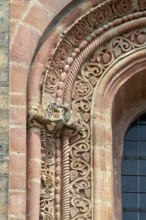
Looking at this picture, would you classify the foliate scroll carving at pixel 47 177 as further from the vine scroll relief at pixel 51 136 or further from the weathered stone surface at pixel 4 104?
the weathered stone surface at pixel 4 104

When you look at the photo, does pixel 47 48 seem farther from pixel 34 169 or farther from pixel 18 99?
pixel 34 169

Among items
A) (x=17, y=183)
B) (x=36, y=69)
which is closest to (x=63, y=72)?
(x=36, y=69)

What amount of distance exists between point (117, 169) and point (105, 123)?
707 mm

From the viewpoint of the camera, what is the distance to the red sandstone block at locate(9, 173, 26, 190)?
2150cm

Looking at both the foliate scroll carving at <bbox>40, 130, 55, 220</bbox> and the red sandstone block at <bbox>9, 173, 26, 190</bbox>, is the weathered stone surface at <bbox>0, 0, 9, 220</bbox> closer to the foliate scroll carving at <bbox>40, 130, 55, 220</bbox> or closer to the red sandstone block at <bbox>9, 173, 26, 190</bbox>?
the red sandstone block at <bbox>9, 173, 26, 190</bbox>

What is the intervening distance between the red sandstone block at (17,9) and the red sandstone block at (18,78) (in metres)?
0.71

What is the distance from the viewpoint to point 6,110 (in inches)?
855

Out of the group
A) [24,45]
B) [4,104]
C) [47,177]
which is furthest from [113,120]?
[4,104]

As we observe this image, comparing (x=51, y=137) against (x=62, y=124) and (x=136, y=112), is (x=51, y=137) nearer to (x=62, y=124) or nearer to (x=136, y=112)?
(x=62, y=124)

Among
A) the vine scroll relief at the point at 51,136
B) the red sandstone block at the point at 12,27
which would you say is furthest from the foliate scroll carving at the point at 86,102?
the red sandstone block at the point at 12,27

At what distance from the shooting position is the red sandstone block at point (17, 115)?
21844mm

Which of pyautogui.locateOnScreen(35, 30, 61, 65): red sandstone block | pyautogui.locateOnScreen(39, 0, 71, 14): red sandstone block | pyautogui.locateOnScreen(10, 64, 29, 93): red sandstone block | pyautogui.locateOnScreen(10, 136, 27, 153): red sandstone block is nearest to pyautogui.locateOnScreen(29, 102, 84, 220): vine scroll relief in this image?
pyautogui.locateOnScreen(10, 64, 29, 93): red sandstone block

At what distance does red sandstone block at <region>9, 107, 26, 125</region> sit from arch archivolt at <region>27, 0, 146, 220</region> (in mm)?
263

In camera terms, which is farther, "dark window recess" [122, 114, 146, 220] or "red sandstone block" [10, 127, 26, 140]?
"dark window recess" [122, 114, 146, 220]
